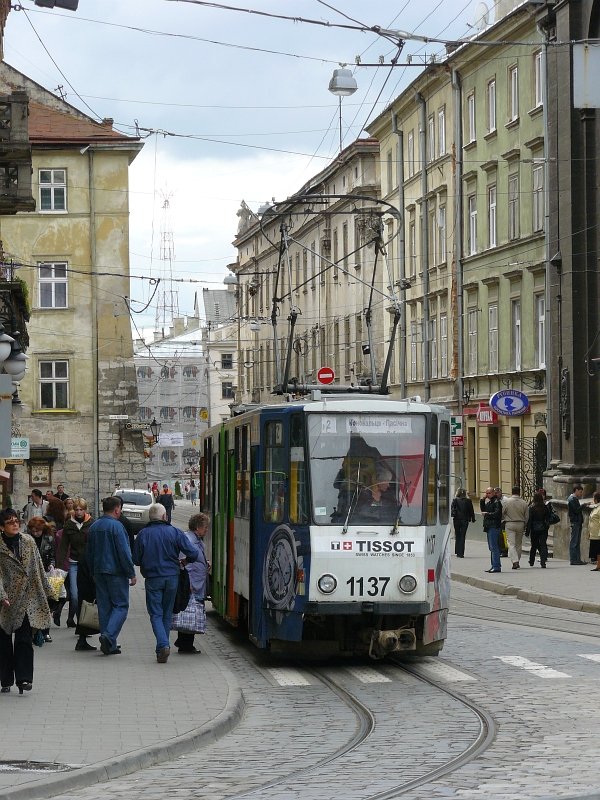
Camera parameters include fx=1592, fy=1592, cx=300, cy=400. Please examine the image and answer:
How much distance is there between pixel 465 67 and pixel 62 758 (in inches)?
1633

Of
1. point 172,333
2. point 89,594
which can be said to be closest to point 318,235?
point 89,594

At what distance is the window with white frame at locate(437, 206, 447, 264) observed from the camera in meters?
51.9

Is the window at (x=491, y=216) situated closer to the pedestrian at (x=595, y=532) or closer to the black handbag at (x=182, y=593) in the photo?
the pedestrian at (x=595, y=532)

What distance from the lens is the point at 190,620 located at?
56.2ft

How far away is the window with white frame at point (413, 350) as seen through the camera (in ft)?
184

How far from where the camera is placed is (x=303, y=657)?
17734 mm

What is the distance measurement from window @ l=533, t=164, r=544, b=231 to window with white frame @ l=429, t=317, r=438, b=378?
11.4 m

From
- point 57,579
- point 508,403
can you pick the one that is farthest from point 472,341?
point 57,579

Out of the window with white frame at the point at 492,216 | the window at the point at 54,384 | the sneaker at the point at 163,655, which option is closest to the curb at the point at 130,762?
the sneaker at the point at 163,655

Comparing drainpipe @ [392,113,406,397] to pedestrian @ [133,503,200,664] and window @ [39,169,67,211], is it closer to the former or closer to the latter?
window @ [39,169,67,211]

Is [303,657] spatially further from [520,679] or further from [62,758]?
[62,758]

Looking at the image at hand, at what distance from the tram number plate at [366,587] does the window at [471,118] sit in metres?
34.5

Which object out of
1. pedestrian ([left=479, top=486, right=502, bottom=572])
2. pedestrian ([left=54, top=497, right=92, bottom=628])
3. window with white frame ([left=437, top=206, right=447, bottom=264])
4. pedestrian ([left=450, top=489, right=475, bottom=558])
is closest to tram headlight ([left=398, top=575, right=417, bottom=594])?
pedestrian ([left=54, top=497, right=92, bottom=628])

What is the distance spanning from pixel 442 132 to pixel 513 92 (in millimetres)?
8072
